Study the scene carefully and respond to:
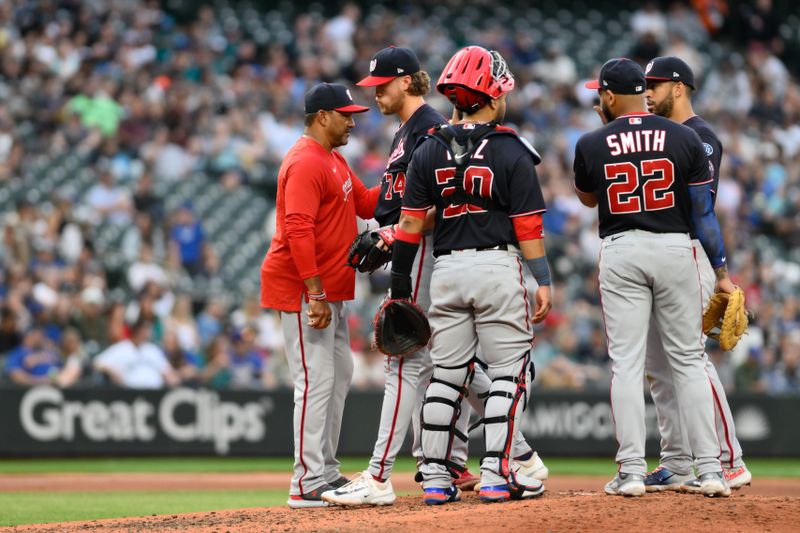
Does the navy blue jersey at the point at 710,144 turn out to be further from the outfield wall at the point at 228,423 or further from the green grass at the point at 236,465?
the outfield wall at the point at 228,423

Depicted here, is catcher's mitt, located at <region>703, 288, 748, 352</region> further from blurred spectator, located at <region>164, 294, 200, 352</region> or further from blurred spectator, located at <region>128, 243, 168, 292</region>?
blurred spectator, located at <region>128, 243, 168, 292</region>

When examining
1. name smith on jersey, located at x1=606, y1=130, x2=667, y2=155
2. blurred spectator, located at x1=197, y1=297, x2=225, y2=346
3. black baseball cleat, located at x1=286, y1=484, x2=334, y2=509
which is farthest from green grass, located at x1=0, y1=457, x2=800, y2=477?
name smith on jersey, located at x1=606, y1=130, x2=667, y2=155

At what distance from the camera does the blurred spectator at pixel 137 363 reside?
1218 centimetres

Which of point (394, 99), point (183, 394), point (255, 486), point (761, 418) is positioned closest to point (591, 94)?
point (761, 418)

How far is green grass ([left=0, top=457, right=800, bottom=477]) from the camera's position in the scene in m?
11.2

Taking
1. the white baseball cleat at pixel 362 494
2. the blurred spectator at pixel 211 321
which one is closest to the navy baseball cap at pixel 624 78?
the white baseball cleat at pixel 362 494

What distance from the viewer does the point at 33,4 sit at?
1661cm

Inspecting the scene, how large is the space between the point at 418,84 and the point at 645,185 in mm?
1444

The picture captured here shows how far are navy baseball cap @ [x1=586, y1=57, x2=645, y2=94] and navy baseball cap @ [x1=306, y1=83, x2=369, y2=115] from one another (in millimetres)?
1387

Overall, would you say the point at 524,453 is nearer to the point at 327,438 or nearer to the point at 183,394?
the point at 327,438

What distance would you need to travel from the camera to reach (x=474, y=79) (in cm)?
600

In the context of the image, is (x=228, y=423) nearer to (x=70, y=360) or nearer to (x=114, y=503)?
(x=70, y=360)

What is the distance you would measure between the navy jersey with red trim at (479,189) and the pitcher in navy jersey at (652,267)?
418 mm

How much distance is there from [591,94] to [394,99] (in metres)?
13.7
